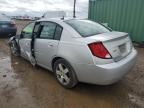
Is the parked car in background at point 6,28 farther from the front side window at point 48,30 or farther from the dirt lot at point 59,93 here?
the front side window at point 48,30

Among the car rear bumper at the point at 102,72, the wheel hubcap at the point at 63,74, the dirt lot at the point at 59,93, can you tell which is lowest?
the dirt lot at the point at 59,93

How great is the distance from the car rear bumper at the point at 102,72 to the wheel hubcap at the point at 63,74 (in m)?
0.37

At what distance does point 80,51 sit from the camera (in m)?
3.29

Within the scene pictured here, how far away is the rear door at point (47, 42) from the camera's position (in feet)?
12.9

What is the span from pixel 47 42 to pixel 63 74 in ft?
2.78

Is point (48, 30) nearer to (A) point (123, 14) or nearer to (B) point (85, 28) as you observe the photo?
(B) point (85, 28)

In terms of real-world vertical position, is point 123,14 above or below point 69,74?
above

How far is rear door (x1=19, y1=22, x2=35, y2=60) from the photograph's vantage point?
491 cm

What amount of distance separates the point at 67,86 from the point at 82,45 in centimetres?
107

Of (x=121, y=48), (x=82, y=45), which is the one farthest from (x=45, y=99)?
(x=121, y=48)

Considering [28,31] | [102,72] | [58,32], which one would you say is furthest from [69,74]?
[28,31]

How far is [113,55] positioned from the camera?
3250 millimetres

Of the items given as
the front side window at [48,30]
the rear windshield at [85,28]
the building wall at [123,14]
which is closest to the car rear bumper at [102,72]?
the rear windshield at [85,28]

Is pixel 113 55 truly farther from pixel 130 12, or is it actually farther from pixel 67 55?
pixel 130 12
